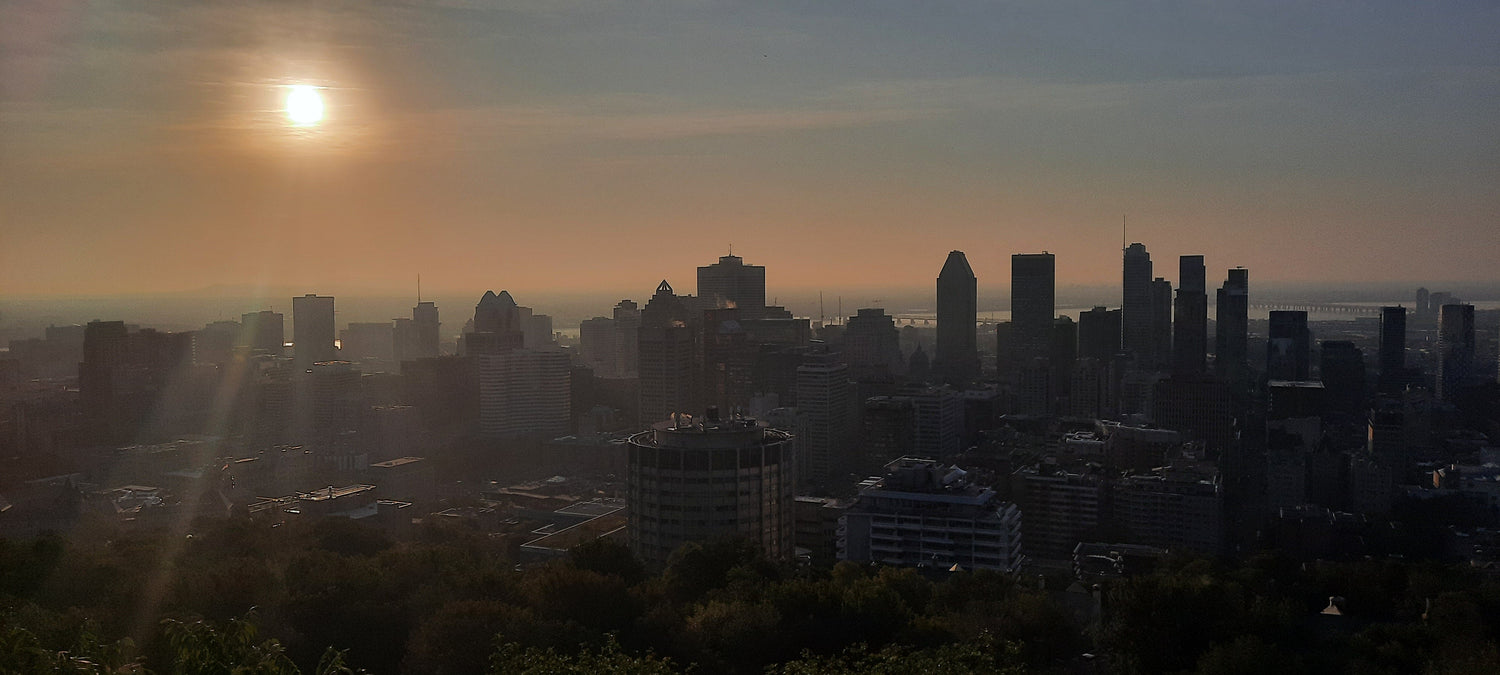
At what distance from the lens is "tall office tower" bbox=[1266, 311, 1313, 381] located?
29109 millimetres

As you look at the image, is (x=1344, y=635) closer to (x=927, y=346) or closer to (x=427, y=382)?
(x=427, y=382)

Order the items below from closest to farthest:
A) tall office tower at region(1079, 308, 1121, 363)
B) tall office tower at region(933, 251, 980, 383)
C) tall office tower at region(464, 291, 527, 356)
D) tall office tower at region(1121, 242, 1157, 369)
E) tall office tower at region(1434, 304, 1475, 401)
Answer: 1. tall office tower at region(1434, 304, 1475, 401)
2. tall office tower at region(464, 291, 527, 356)
3. tall office tower at region(1079, 308, 1121, 363)
4. tall office tower at region(1121, 242, 1157, 369)
5. tall office tower at region(933, 251, 980, 383)

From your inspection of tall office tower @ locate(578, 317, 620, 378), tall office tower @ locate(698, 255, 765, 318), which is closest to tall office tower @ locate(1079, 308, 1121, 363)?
tall office tower @ locate(698, 255, 765, 318)

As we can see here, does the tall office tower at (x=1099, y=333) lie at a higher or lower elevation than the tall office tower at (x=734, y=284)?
lower

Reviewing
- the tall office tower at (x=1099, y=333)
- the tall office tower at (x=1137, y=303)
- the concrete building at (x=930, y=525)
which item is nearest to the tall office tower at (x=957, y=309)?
the tall office tower at (x=1099, y=333)

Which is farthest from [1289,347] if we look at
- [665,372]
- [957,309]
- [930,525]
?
[930,525]

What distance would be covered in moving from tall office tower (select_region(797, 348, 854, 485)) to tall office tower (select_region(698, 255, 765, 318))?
41.2 feet

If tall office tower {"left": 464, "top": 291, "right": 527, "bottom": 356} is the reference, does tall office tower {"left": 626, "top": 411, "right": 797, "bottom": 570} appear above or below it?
below

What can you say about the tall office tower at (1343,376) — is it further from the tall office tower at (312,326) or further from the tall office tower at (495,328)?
the tall office tower at (312,326)

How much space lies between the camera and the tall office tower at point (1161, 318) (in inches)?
1369

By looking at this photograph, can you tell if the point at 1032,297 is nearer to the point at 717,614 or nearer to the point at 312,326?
the point at 312,326

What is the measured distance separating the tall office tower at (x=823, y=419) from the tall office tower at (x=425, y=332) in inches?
640

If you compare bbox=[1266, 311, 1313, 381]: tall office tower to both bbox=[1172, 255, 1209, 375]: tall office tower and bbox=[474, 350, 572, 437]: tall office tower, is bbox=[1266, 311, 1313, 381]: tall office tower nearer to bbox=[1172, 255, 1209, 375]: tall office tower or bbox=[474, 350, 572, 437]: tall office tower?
bbox=[1172, 255, 1209, 375]: tall office tower

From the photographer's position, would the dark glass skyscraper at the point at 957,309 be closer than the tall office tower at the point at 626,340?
No
